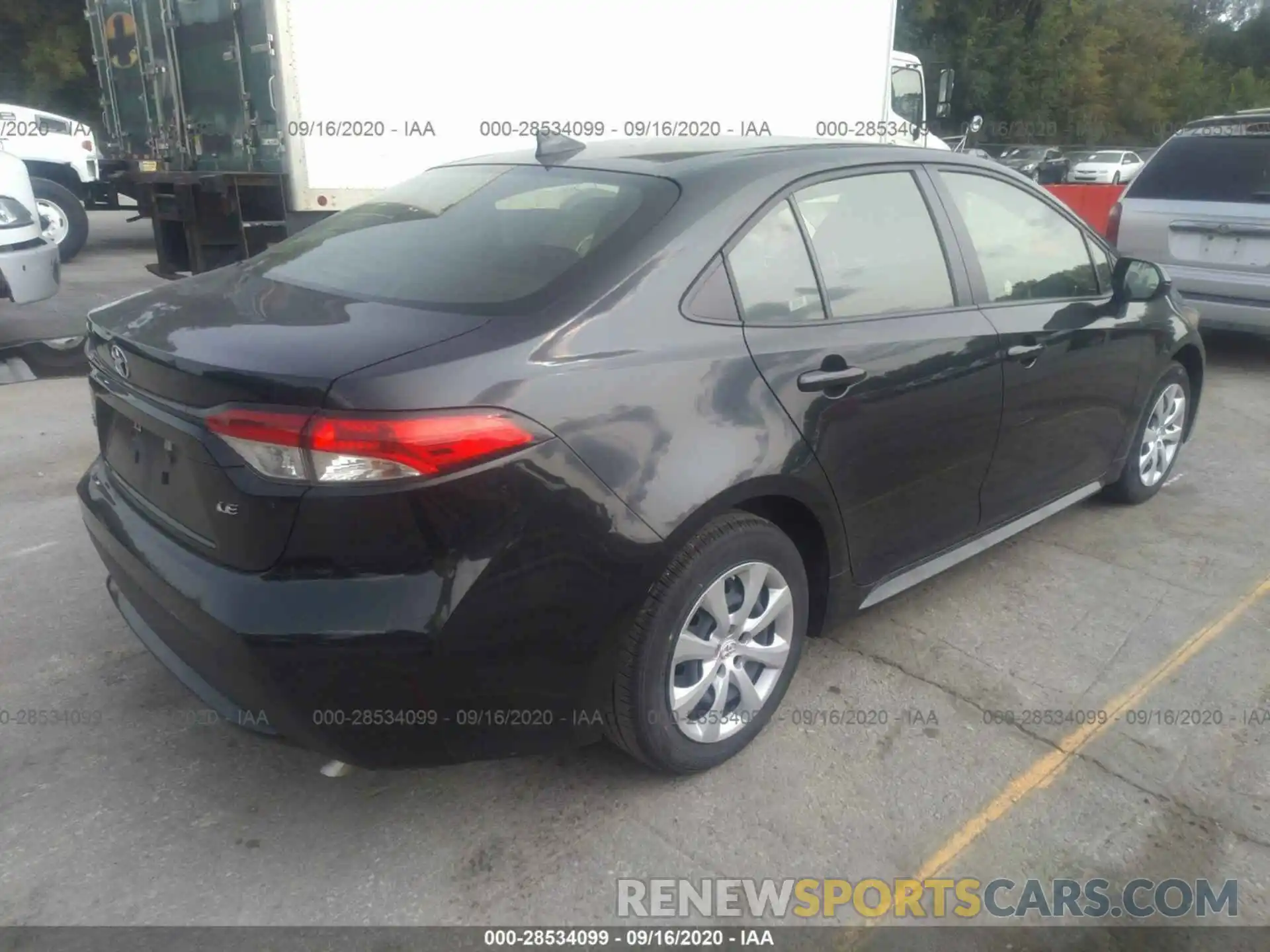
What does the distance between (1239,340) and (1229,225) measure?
2313 millimetres

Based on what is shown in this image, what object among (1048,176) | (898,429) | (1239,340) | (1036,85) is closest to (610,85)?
(1239,340)

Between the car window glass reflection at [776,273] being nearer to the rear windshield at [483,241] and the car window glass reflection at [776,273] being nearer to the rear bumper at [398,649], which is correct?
the rear windshield at [483,241]

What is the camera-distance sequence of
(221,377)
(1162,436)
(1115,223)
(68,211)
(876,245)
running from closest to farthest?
(221,377), (876,245), (1162,436), (1115,223), (68,211)

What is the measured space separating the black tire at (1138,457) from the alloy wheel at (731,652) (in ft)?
7.82

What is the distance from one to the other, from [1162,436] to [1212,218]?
3010 mm

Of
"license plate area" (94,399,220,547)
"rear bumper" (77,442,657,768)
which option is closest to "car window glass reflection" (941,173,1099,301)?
"rear bumper" (77,442,657,768)

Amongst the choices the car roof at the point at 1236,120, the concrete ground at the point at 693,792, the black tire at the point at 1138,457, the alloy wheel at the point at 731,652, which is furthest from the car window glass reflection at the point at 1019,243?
the car roof at the point at 1236,120

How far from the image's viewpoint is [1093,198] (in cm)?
1093

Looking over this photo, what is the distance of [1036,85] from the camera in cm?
3891

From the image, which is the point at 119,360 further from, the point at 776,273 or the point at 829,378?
the point at 829,378

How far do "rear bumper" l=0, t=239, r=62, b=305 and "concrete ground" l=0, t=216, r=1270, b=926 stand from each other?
372 centimetres

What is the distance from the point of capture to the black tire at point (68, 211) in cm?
1063

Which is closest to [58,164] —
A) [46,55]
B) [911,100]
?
[911,100]

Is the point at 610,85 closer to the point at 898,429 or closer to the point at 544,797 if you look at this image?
the point at 898,429
